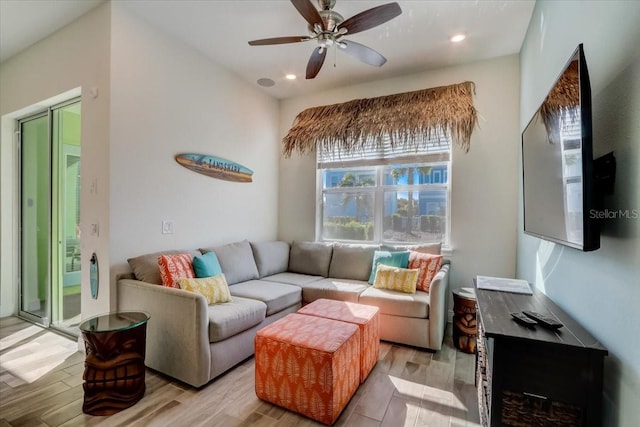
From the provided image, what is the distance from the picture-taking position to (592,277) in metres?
1.36

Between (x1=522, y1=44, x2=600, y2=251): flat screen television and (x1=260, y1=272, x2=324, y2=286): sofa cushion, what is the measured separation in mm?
2383

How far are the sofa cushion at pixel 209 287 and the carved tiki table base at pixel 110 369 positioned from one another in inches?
19.4

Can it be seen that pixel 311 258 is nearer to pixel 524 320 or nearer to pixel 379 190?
pixel 379 190

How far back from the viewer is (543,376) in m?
1.22

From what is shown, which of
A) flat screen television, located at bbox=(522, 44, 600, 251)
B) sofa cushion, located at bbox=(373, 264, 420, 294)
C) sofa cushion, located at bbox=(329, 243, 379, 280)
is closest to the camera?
flat screen television, located at bbox=(522, 44, 600, 251)

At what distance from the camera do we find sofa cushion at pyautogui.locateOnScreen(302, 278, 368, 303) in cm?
317

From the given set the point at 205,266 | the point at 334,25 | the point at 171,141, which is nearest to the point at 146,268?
the point at 205,266

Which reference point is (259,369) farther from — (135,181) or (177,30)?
(177,30)

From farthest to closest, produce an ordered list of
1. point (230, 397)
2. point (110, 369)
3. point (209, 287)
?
point (209, 287), point (230, 397), point (110, 369)

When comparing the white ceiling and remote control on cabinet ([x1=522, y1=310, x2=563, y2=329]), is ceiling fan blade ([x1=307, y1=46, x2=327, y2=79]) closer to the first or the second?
the white ceiling

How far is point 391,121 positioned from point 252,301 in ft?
8.30

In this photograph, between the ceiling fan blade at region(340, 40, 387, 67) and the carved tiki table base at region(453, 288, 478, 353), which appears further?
the carved tiki table base at region(453, 288, 478, 353)

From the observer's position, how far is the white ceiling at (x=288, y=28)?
8.43 feet

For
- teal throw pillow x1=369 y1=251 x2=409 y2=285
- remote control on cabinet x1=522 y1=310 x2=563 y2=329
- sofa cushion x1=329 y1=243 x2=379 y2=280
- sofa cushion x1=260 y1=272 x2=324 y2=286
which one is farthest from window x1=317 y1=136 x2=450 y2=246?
remote control on cabinet x1=522 y1=310 x2=563 y2=329
